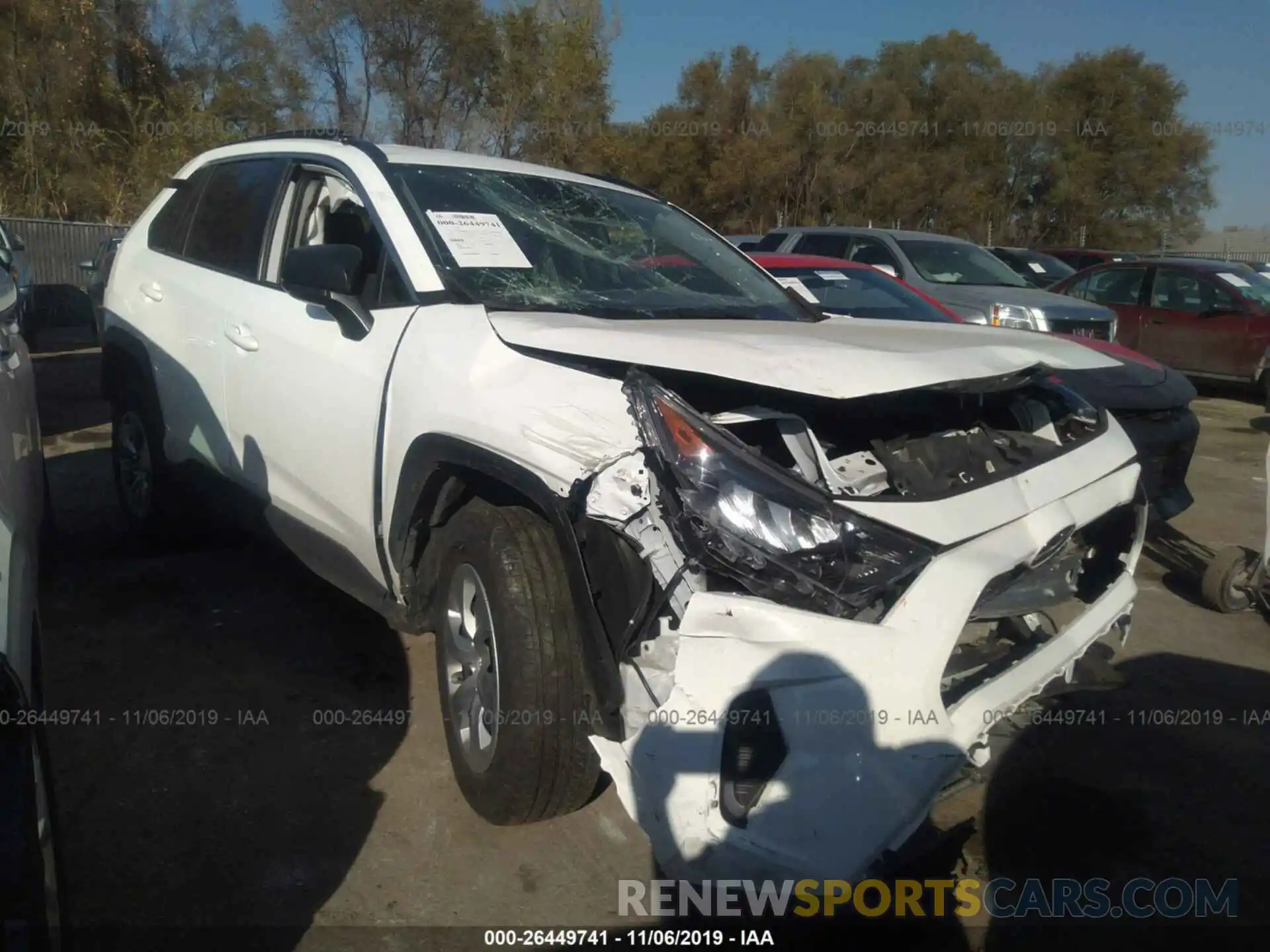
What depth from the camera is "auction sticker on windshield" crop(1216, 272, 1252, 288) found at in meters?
12.4

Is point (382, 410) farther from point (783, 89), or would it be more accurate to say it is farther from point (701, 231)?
point (783, 89)

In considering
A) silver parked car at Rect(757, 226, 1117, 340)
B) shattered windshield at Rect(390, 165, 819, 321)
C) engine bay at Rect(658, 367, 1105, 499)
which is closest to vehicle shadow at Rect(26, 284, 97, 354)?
silver parked car at Rect(757, 226, 1117, 340)

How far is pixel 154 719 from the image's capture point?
3.64 metres

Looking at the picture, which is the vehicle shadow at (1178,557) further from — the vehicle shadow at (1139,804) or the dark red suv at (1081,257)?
the dark red suv at (1081,257)

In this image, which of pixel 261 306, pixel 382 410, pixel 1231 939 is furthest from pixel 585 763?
pixel 261 306

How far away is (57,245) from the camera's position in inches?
747

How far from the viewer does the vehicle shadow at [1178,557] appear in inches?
213

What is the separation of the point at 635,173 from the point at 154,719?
2982cm

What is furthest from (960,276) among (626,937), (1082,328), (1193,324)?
(626,937)

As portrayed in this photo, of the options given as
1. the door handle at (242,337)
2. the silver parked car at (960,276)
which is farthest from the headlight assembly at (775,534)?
the silver parked car at (960,276)

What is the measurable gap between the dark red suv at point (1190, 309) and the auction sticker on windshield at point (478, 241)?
10.9 m

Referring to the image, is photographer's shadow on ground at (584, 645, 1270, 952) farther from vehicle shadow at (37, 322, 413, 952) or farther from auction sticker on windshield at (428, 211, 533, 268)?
auction sticker on windshield at (428, 211, 533, 268)

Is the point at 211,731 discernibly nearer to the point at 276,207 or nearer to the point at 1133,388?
the point at 276,207

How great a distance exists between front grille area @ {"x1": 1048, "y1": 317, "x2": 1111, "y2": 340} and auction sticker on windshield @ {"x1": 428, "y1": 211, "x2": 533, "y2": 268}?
788cm
